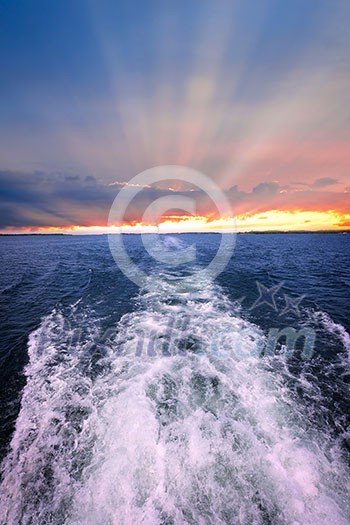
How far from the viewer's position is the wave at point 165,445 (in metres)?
3.66

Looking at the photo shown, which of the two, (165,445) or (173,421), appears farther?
(173,421)

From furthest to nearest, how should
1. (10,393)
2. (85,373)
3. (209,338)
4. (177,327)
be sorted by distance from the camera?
(177,327), (209,338), (85,373), (10,393)

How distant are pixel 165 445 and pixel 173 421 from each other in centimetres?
59

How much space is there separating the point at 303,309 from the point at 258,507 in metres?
11.0

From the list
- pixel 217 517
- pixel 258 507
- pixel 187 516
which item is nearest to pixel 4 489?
pixel 187 516

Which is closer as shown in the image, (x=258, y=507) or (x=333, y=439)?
(x=258, y=507)

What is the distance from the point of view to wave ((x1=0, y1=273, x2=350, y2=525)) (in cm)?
366

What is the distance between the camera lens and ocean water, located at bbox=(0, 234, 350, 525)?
12.2 ft

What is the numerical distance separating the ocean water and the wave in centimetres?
2

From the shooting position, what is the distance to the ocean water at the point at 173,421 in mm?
3723

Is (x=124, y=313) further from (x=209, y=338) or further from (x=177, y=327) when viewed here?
(x=209, y=338)

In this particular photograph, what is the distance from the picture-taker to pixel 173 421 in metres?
5.28

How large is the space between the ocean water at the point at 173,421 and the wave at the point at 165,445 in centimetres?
2

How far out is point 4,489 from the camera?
3.99m
